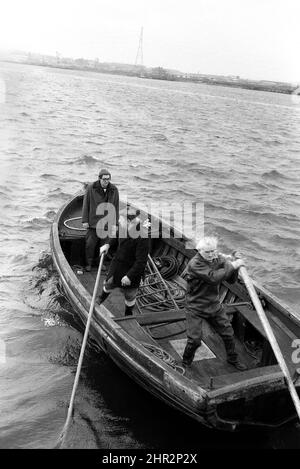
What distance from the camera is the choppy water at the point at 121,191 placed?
21.6 feet

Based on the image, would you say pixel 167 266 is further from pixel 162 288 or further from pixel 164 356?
pixel 164 356

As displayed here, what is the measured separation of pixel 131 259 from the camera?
736 centimetres

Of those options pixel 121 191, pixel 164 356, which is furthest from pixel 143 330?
pixel 121 191

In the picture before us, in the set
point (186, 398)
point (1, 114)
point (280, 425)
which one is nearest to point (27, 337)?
point (186, 398)

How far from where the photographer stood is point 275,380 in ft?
18.4

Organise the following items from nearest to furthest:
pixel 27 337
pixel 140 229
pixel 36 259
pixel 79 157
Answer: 1. pixel 140 229
2. pixel 27 337
3. pixel 36 259
4. pixel 79 157

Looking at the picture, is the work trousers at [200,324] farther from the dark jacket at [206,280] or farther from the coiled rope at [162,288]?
the coiled rope at [162,288]

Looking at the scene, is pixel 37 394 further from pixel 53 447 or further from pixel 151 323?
pixel 151 323

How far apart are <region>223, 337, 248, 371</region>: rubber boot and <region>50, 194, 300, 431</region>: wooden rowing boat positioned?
103 mm

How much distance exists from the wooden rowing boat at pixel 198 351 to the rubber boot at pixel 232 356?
0.10 metres

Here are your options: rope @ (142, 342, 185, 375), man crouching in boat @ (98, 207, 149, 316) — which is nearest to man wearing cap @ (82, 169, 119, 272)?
man crouching in boat @ (98, 207, 149, 316)

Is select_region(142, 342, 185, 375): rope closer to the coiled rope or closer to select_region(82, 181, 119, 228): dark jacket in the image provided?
the coiled rope

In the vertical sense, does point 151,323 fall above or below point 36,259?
above

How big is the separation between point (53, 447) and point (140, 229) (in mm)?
3231
